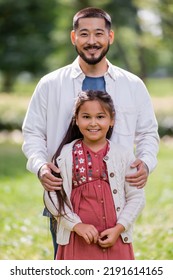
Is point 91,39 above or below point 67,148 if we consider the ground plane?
above

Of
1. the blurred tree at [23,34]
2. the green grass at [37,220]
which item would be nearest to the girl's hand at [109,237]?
the green grass at [37,220]

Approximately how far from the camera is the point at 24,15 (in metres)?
Answer: 26.2

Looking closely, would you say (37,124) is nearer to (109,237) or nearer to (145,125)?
(145,125)

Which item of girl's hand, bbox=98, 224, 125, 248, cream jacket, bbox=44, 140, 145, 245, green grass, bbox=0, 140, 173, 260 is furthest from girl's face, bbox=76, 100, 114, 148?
green grass, bbox=0, 140, 173, 260

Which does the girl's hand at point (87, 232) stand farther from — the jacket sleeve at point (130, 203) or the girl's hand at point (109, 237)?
the jacket sleeve at point (130, 203)

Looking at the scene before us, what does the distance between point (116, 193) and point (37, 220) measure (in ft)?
12.7

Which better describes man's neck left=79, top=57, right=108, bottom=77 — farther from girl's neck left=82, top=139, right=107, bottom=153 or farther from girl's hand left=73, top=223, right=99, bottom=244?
girl's hand left=73, top=223, right=99, bottom=244

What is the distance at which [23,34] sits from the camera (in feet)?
87.5

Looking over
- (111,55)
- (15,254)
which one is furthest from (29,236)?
(111,55)

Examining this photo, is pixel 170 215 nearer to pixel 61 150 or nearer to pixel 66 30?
pixel 61 150

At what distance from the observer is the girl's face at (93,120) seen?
3473mm

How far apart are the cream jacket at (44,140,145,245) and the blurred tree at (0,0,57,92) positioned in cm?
2219

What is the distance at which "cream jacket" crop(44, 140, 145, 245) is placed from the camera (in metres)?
3.48

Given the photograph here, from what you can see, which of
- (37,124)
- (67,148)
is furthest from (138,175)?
(37,124)
